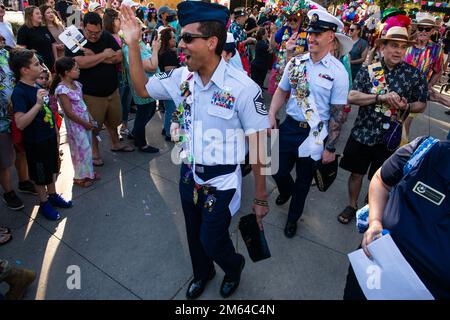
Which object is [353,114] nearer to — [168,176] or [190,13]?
[168,176]

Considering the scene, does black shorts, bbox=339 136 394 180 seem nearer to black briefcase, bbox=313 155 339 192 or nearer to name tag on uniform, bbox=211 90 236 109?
black briefcase, bbox=313 155 339 192

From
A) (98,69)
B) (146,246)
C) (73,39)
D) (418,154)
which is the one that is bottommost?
(146,246)

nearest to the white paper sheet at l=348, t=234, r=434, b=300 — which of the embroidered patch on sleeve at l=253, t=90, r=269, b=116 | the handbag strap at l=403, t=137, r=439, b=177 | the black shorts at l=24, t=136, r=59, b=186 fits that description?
the handbag strap at l=403, t=137, r=439, b=177

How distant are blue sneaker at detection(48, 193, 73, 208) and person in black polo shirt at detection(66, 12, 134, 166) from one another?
3.35 ft

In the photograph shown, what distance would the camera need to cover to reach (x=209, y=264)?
264 cm

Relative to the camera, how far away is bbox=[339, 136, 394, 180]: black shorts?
3.36 meters

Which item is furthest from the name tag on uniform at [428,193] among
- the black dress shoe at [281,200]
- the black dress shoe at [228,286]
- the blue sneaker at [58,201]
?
the blue sneaker at [58,201]

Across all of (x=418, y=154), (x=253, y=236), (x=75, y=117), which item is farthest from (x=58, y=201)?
(x=418, y=154)

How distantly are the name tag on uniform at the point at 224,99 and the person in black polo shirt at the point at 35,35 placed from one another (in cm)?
495

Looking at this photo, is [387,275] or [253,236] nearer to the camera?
[387,275]

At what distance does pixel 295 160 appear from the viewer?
10.8ft

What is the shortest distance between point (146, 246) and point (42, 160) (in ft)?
4.57

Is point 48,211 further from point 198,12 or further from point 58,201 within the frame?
point 198,12

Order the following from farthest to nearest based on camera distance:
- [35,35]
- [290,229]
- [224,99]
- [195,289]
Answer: [35,35]
[290,229]
[195,289]
[224,99]
